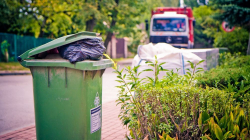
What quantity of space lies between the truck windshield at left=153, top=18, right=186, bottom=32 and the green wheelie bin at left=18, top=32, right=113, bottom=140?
1539cm

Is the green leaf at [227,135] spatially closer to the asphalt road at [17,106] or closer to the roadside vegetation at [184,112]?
the roadside vegetation at [184,112]

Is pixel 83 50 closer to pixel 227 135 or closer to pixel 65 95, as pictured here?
pixel 65 95

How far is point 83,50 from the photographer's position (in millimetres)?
3236

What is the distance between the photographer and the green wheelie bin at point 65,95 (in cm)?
320

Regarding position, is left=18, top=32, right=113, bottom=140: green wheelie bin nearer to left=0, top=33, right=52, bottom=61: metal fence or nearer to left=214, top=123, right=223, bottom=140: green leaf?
left=214, top=123, right=223, bottom=140: green leaf

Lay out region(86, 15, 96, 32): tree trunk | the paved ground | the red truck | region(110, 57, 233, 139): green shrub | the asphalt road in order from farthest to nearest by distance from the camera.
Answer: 1. region(86, 15, 96, 32): tree trunk
2. the red truck
3. the asphalt road
4. the paved ground
5. region(110, 57, 233, 139): green shrub

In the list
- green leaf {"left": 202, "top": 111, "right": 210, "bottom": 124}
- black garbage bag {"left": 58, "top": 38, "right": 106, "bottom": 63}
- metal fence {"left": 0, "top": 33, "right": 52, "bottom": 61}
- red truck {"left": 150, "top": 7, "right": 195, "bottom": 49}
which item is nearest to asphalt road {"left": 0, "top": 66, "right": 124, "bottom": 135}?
black garbage bag {"left": 58, "top": 38, "right": 106, "bottom": 63}

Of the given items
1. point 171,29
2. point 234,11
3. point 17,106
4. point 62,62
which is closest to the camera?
point 62,62

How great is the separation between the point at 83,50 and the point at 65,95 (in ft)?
1.96

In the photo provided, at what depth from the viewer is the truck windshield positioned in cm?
1819

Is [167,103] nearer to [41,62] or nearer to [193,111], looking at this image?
[193,111]

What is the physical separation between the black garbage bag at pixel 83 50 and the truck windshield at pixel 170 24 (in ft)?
50.1

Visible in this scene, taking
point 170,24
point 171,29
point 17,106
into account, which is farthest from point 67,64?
point 170,24

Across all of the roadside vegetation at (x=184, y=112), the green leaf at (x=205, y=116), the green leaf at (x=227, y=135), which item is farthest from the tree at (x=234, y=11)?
the green leaf at (x=227, y=135)
